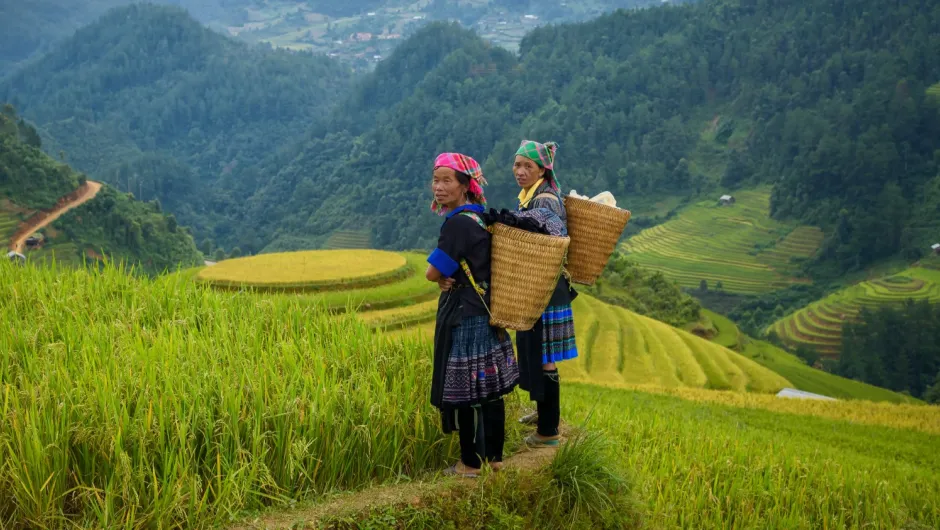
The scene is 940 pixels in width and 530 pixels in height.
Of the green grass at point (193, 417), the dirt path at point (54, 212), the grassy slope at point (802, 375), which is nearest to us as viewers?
the green grass at point (193, 417)

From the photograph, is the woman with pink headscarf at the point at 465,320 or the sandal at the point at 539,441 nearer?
the woman with pink headscarf at the point at 465,320

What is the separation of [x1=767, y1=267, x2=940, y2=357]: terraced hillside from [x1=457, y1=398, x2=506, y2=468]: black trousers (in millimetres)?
56990

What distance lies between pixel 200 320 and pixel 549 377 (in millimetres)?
3268

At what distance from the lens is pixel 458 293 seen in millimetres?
4734

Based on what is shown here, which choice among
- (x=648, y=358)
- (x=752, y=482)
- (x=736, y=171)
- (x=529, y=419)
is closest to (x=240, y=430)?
(x=529, y=419)

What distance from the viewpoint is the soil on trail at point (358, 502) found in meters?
4.21

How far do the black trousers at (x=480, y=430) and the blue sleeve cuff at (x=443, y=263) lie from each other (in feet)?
2.77

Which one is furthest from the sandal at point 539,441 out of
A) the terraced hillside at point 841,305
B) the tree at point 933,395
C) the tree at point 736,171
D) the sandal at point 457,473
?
the tree at point 736,171

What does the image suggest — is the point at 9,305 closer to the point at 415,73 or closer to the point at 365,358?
the point at 365,358

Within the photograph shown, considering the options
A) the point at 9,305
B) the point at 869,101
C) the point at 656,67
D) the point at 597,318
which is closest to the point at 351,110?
the point at 656,67

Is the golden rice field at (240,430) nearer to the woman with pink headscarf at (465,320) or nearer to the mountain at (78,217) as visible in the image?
the woman with pink headscarf at (465,320)

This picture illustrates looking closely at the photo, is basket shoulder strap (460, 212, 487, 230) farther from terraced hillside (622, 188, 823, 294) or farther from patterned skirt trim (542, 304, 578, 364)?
terraced hillside (622, 188, 823, 294)

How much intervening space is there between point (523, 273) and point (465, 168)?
2.30 feet

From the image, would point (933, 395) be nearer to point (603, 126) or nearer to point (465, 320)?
point (465, 320)
